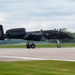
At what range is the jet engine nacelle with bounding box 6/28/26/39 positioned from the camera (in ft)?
160

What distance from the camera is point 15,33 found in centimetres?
4912

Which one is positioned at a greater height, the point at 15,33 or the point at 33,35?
the point at 15,33

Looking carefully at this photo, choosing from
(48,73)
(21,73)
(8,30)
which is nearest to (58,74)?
(48,73)

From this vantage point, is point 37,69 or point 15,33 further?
point 15,33

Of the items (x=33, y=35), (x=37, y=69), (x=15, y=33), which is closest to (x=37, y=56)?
(x=37, y=69)

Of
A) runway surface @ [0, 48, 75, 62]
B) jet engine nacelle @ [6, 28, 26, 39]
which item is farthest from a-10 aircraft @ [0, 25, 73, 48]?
runway surface @ [0, 48, 75, 62]

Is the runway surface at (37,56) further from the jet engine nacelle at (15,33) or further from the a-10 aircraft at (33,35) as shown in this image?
the a-10 aircraft at (33,35)

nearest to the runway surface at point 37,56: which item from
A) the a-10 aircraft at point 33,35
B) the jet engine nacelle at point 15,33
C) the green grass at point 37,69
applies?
the green grass at point 37,69

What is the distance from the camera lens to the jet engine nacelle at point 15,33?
1924 inches

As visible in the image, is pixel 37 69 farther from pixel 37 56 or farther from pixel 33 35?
pixel 33 35

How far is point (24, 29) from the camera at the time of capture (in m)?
50.0

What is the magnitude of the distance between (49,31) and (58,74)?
1550 inches

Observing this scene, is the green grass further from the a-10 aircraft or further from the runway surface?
the a-10 aircraft

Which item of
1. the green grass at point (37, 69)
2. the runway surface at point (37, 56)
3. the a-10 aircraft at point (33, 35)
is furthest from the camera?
the a-10 aircraft at point (33, 35)
